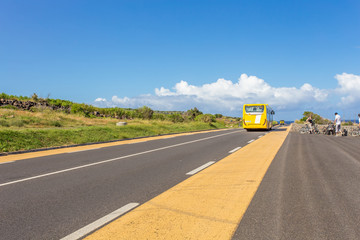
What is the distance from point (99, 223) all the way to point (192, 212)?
1291 millimetres

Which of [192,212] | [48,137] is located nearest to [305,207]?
[192,212]

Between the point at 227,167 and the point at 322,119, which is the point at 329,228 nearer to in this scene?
the point at 227,167

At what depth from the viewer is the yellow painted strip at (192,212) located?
11.2 feet

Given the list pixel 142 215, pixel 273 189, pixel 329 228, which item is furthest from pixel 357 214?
pixel 142 215

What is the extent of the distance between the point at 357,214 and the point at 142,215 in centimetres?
294

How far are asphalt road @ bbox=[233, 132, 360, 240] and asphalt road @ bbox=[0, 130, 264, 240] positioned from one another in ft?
6.41

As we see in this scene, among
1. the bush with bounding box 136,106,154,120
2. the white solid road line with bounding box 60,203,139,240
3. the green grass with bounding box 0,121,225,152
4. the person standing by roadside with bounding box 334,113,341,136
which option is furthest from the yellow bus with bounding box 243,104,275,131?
the white solid road line with bounding box 60,203,139,240

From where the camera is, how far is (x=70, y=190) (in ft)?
18.5

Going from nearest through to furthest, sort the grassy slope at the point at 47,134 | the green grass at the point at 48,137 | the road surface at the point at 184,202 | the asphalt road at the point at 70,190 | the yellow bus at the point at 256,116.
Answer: the road surface at the point at 184,202, the asphalt road at the point at 70,190, the green grass at the point at 48,137, the grassy slope at the point at 47,134, the yellow bus at the point at 256,116

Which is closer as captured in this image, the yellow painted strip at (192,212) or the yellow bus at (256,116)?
the yellow painted strip at (192,212)

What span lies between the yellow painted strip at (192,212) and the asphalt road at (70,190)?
0.43 meters

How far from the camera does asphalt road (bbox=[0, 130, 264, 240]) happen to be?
12.6 ft

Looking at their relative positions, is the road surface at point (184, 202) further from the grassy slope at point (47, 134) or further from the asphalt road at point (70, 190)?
the grassy slope at point (47, 134)

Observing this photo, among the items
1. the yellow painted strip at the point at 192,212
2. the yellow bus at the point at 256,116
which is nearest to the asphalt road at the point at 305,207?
the yellow painted strip at the point at 192,212
